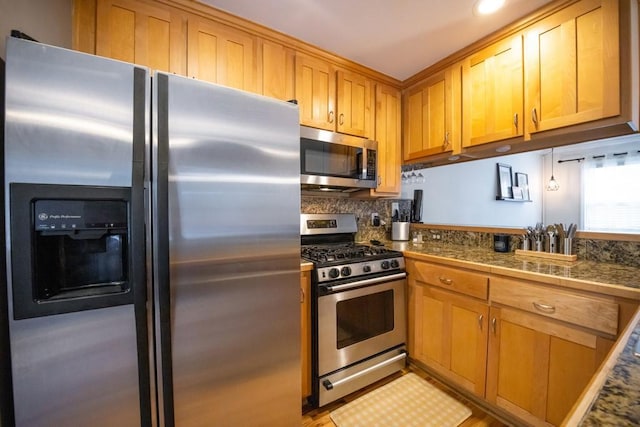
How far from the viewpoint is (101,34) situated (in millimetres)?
1240

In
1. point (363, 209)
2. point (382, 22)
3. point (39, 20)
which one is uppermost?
point (382, 22)

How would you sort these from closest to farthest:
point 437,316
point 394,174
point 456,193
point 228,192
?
1. point 228,192
2. point 437,316
3. point 394,174
4. point 456,193

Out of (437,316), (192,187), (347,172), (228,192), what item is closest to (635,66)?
(347,172)

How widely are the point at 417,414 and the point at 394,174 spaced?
178 centimetres

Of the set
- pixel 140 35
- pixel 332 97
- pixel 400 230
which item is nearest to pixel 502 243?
pixel 400 230

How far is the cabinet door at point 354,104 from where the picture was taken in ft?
6.51

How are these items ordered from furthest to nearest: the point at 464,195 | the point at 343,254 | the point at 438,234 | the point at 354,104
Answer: the point at 464,195
the point at 438,234
the point at 354,104
the point at 343,254

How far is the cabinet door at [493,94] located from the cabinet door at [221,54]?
1.58 metres

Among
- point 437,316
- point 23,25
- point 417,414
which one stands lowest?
point 417,414

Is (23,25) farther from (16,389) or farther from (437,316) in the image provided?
(437,316)

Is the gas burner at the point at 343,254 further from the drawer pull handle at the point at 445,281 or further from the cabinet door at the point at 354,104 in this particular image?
the cabinet door at the point at 354,104

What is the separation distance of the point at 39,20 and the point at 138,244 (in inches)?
41.5

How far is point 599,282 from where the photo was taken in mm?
1094

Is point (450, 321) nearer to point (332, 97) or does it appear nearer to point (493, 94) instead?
point (493, 94)
